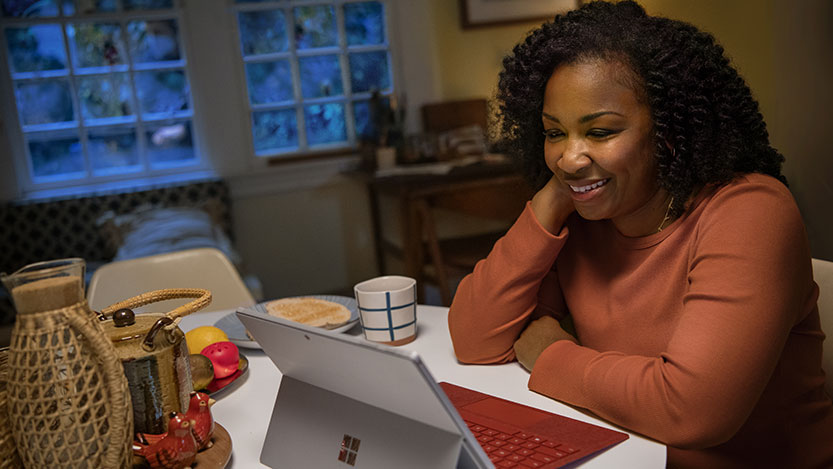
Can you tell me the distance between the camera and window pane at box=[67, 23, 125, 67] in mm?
3617

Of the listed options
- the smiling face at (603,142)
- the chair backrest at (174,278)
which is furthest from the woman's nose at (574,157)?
the chair backrest at (174,278)

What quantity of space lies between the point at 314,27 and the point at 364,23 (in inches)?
11.4

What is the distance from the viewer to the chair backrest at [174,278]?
6.03 feet

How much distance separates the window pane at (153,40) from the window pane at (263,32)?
1.17 feet

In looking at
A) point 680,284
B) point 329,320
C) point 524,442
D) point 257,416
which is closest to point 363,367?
point 524,442

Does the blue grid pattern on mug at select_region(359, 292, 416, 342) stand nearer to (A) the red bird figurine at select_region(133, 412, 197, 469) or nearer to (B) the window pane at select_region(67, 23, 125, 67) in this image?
(A) the red bird figurine at select_region(133, 412, 197, 469)

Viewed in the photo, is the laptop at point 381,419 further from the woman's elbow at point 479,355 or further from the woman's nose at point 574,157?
the woman's nose at point 574,157

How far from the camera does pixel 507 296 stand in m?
1.08

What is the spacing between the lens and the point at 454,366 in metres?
1.08

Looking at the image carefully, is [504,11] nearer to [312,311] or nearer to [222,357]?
[312,311]

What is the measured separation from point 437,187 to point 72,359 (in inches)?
111

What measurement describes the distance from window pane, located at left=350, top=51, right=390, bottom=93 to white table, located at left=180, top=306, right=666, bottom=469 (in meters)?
2.97

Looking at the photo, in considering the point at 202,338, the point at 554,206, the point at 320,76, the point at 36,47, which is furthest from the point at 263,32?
the point at 554,206

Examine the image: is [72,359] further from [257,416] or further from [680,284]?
[680,284]
